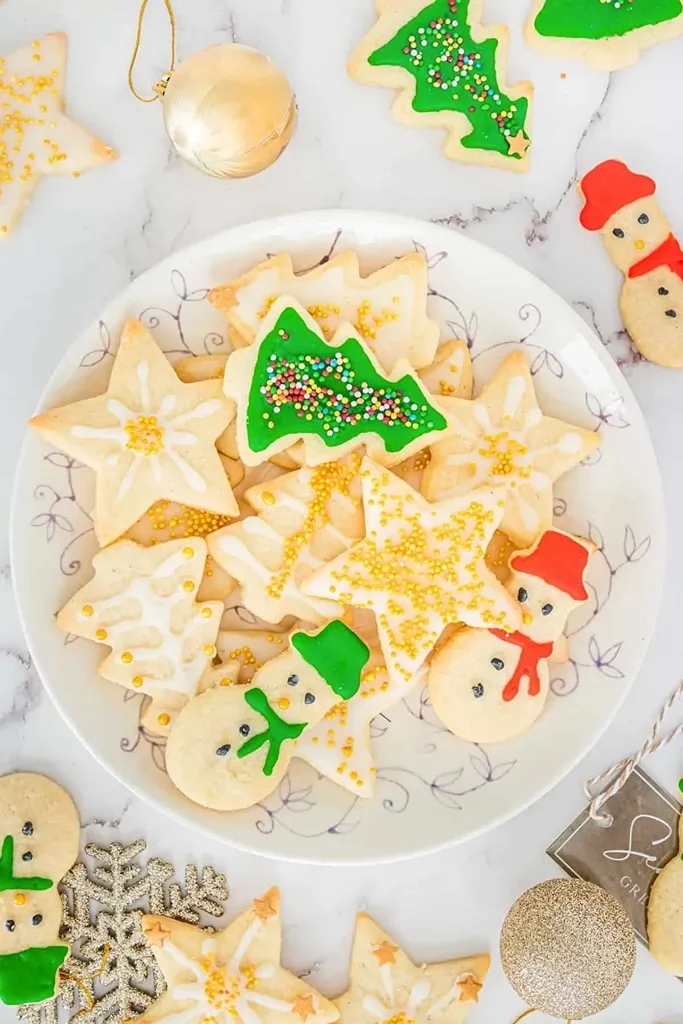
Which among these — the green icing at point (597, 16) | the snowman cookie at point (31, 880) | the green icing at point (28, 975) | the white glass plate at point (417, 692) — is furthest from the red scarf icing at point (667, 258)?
the green icing at point (28, 975)

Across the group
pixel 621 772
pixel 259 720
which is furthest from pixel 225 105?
pixel 621 772

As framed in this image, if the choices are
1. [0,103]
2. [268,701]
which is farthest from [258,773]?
[0,103]

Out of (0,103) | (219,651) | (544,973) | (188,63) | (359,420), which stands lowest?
(544,973)

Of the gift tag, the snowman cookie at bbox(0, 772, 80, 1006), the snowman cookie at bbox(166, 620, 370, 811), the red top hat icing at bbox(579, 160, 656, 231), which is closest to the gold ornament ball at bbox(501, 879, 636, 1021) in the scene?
the gift tag

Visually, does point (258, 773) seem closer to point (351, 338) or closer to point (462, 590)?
point (462, 590)

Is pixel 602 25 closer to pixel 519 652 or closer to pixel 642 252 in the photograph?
pixel 642 252

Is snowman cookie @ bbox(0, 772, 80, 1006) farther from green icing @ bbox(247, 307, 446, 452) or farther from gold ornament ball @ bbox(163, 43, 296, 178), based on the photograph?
gold ornament ball @ bbox(163, 43, 296, 178)
